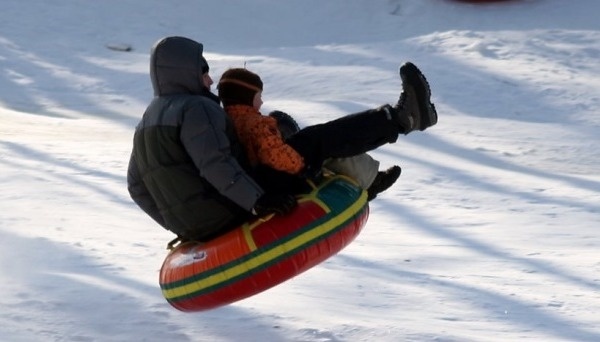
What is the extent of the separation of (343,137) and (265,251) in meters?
0.59

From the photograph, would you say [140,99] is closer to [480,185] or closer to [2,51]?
[2,51]

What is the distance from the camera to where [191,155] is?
4.79m

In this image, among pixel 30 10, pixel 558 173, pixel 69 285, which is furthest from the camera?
pixel 30 10

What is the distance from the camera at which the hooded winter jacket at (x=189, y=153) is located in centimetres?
474

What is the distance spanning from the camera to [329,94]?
13.4 metres

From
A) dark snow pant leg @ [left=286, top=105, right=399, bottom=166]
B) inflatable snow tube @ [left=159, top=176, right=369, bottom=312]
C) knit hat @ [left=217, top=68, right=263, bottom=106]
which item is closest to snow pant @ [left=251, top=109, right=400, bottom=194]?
dark snow pant leg @ [left=286, top=105, right=399, bottom=166]

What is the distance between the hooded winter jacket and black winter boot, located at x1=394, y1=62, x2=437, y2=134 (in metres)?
0.73

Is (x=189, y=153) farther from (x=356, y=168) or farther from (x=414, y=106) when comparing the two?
(x=414, y=106)

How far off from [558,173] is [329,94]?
408 cm

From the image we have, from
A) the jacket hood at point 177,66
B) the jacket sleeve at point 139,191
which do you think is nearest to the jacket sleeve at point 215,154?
the jacket hood at point 177,66

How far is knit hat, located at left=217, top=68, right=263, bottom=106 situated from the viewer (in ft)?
16.4

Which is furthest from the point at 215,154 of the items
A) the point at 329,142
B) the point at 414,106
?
the point at 414,106

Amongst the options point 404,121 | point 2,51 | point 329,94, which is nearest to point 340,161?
point 404,121

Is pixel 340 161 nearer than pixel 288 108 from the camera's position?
Yes
